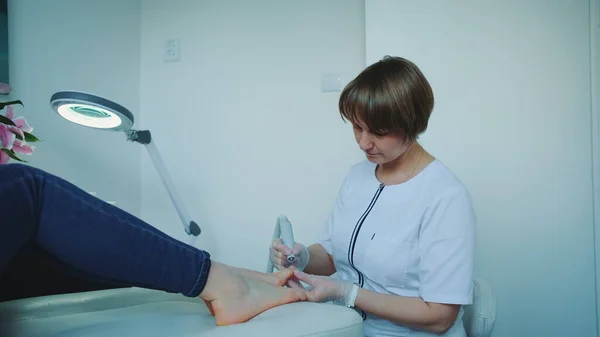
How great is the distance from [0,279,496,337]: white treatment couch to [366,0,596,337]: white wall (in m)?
0.60

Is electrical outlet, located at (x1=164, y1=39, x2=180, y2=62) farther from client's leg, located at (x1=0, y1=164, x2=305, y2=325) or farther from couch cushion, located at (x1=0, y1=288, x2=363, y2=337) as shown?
client's leg, located at (x1=0, y1=164, x2=305, y2=325)

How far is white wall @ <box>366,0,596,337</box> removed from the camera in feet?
4.71

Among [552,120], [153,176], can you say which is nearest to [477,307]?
[552,120]

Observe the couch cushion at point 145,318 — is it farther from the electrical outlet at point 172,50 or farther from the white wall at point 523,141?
the electrical outlet at point 172,50

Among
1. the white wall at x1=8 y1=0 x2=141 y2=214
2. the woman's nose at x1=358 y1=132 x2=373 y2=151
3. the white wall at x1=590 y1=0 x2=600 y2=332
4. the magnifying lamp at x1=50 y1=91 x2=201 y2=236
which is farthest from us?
the white wall at x1=8 y1=0 x2=141 y2=214

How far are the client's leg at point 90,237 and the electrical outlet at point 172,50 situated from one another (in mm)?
1483

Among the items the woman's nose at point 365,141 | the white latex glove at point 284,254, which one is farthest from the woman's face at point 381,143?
the white latex glove at point 284,254

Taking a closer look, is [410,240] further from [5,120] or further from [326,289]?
[5,120]

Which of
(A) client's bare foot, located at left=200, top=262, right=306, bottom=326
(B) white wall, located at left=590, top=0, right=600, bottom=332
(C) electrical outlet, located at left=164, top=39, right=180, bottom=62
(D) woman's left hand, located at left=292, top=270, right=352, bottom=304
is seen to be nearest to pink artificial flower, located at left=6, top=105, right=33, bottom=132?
(A) client's bare foot, located at left=200, top=262, right=306, bottom=326

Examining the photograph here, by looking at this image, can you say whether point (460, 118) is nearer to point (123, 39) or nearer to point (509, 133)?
point (509, 133)

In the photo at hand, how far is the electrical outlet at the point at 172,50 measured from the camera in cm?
209

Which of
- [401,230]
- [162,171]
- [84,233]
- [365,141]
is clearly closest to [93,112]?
[162,171]

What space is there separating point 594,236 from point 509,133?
425mm

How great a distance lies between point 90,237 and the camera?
2.28 ft
